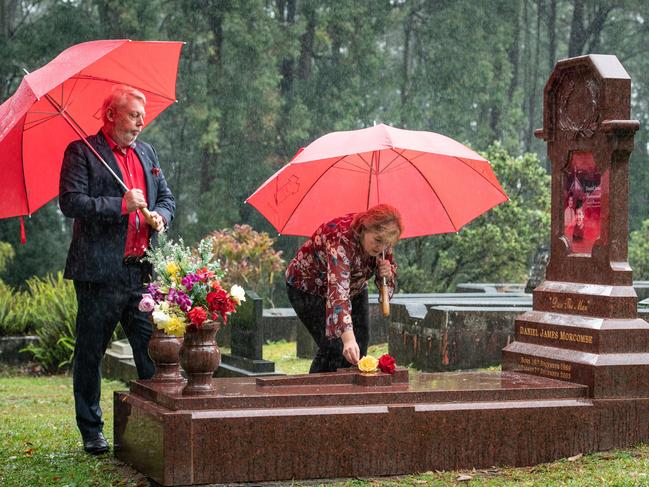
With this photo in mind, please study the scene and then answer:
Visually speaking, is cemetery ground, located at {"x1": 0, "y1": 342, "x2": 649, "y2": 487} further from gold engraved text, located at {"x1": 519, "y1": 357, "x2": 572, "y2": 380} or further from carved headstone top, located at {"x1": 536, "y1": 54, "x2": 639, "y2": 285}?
carved headstone top, located at {"x1": 536, "y1": 54, "x2": 639, "y2": 285}

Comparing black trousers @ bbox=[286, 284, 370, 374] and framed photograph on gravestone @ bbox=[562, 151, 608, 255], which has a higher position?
framed photograph on gravestone @ bbox=[562, 151, 608, 255]

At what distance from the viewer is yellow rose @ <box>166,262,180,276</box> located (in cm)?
536

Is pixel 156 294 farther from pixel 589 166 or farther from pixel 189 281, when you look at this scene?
pixel 589 166

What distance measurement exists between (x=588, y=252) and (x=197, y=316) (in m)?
2.69

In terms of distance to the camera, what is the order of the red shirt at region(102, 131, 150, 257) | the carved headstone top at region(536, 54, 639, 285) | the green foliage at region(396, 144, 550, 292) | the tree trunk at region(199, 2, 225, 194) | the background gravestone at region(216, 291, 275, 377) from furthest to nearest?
the tree trunk at region(199, 2, 225, 194)
the green foliage at region(396, 144, 550, 292)
the background gravestone at region(216, 291, 275, 377)
the carved headstone top at region(536, 54, 639, 285)
the red shirt at region(102, 131, 150, 257)

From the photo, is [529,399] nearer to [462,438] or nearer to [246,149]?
[462,438]

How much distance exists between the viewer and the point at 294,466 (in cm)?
538

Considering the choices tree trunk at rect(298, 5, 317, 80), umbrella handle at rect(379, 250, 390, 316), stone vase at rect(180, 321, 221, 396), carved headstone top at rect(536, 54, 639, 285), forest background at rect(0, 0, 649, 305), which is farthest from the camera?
tree trunk at rect(298, 5, 317, 80)

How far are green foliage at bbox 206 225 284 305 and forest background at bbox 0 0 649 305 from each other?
482cm

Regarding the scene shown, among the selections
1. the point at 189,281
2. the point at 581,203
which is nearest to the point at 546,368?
the point at 581,203

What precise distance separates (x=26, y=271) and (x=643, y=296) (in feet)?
52.9

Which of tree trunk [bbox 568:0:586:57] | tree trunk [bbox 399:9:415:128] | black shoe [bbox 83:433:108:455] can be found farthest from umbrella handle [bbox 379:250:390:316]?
tree trunk [bbox 568:0:586:57]

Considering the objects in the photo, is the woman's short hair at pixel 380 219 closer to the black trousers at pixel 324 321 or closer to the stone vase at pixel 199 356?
the black trousers at pixel 324 321

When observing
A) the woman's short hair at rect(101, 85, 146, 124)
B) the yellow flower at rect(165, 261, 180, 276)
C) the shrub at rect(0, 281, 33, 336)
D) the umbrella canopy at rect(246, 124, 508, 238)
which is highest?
the woman's short hair at rect(101, 85, 146, 124)
